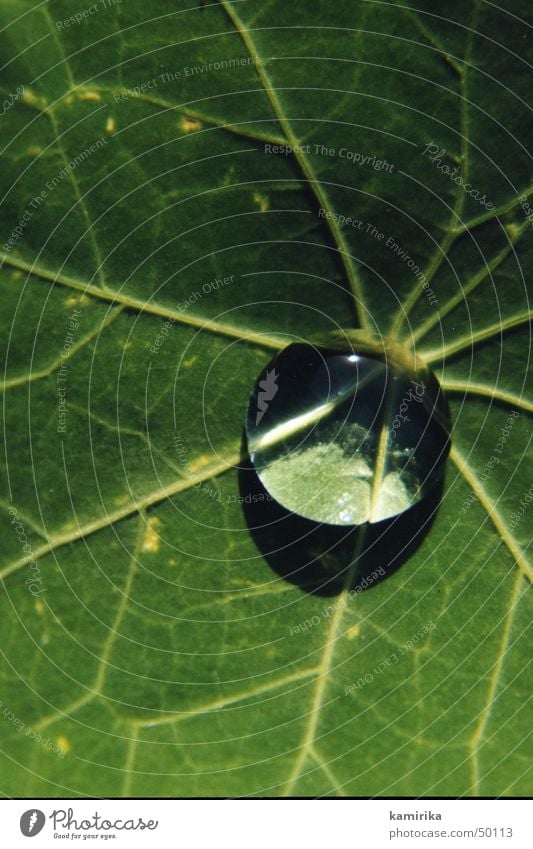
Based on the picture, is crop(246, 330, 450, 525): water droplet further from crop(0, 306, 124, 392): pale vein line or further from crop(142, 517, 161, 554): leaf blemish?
crop(0, 306, 124, 392): pale vein line

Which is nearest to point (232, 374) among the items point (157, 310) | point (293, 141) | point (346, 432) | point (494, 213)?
point (157, 310)

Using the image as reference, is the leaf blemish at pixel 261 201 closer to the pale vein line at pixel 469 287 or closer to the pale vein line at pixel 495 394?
the pale vein line at pixel 469 287

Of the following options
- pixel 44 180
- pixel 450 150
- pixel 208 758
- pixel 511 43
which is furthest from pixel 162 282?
pixel 208 758
